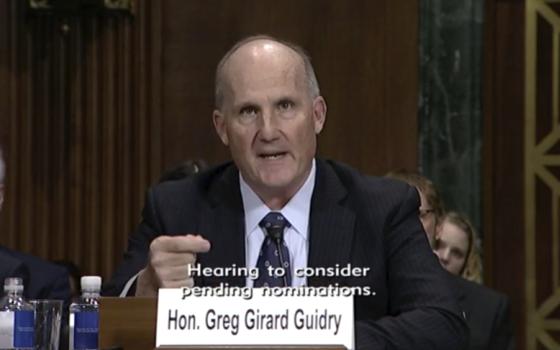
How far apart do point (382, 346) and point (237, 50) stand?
797 millimetres

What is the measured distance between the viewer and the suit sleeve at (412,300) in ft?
11.0

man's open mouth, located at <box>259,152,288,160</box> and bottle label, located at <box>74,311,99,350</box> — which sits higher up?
man's open mouth, located at <box>259,152,288,160</box>

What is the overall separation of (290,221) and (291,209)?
39mm

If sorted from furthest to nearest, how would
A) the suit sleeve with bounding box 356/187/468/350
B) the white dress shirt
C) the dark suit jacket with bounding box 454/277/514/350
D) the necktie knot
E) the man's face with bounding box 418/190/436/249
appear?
the man's face with bounding box 418/190/436/249 < the dark suit jacket with bounding box 454/277/514/350 < the white dress shirt < the necktie knot < the suit sleeve with bounding box 356/187/468/350

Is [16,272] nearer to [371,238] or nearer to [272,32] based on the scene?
[371,238]

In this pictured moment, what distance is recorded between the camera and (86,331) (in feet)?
10.7

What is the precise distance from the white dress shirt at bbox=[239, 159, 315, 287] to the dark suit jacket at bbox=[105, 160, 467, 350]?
0.06 feet

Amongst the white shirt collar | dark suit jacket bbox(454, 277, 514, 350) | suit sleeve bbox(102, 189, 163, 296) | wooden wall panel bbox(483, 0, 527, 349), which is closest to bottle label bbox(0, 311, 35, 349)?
suit sleeve bbox(102, 189, 163, 296)

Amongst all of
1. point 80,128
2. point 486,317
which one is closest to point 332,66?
point 80,128

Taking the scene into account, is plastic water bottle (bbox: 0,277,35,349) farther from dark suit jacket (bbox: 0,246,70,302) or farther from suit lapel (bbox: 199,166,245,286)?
dark suit jacket (bbox: 0,246,70,302)

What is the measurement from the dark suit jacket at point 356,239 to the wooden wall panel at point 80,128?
3461 mm

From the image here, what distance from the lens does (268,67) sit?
11.6ft

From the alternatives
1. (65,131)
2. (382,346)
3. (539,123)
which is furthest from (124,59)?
(382,346)

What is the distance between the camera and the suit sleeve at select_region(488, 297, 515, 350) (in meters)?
5.80
